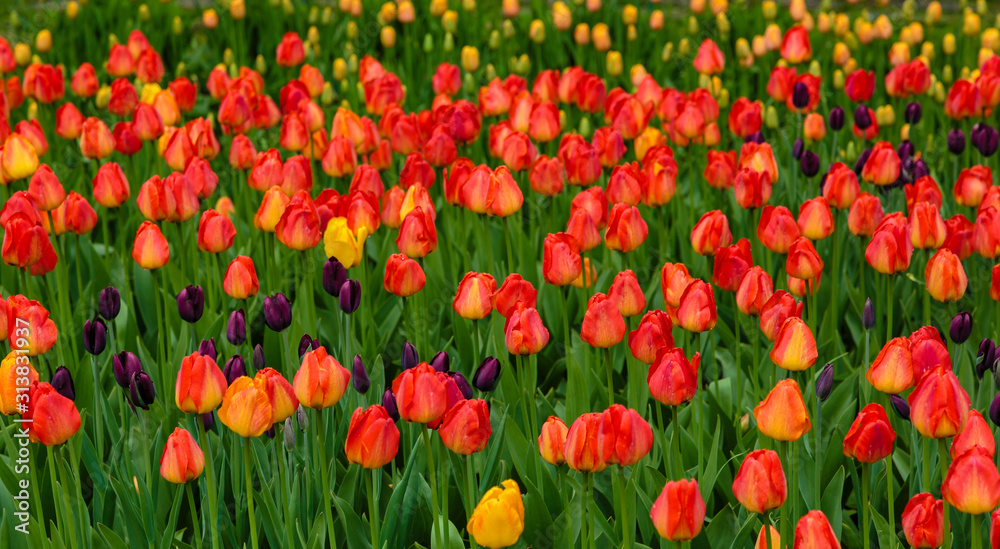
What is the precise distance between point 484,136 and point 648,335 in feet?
10.9

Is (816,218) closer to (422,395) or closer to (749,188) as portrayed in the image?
(749,188)

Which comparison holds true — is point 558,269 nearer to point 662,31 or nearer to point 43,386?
point 43,386

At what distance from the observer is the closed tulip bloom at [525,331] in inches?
86.7

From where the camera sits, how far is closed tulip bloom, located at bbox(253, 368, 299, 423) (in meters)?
1.89

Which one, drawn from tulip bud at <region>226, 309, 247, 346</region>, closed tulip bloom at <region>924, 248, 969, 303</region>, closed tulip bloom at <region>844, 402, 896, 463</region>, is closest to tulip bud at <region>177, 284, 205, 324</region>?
tulip bud at <region>226, 309, 247, 346</region>

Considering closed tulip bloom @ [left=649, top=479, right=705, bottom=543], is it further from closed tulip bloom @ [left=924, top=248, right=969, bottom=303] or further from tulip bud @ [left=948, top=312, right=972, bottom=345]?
closed tulip bloom @ [left=924, top=248, right=969, bottom=303]

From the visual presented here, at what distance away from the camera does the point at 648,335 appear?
7.04ft

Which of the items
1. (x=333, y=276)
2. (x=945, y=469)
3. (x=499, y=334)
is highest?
(x=333, y=276)

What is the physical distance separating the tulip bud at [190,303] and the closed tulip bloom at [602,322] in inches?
36.8

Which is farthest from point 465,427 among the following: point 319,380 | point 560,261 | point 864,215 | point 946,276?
point 864,215

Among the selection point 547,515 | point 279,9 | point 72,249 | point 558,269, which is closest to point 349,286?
point 558,269

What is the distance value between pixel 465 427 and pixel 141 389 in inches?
27.8

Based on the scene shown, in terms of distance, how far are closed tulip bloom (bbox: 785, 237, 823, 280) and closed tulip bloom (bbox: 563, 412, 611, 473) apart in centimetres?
101

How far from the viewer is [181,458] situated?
6.15 ft
